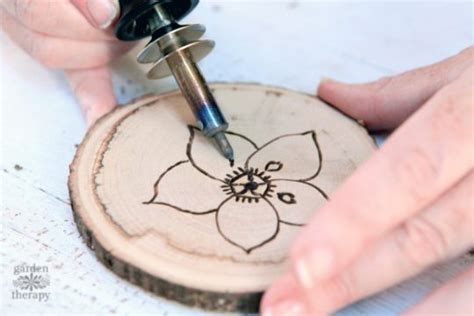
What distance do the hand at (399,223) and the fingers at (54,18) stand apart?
0.65 metres

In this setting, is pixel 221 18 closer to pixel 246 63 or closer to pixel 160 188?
pixel 246 63

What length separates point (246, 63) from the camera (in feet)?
5.32

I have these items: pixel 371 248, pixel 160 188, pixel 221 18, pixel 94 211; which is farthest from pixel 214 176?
pixel 221 18

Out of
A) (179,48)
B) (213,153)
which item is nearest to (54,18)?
(179,48)

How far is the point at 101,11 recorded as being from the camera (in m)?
1.13

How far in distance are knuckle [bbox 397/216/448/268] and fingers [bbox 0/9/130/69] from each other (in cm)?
74

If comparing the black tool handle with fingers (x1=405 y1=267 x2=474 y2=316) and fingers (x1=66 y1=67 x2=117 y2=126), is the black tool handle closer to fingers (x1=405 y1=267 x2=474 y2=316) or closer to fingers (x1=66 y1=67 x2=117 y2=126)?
fingers (x1=66 y1=67 x2=117 y2=126)

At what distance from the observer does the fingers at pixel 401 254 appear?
0.88 m

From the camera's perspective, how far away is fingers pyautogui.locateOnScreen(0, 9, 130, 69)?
52.1 inches

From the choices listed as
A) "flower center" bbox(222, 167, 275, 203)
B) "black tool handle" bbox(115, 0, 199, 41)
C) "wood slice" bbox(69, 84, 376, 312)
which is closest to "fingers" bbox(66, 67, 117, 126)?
"wood slice" bbox(69, 84, 376, 312)

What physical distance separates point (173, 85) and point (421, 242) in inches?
30.3

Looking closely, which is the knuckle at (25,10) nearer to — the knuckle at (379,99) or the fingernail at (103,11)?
the fingernail at (103,11)

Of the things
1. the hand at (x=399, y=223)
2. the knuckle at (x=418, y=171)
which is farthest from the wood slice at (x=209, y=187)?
the knuckle at (x=418, y=171)

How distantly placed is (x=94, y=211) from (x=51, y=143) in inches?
13.2
